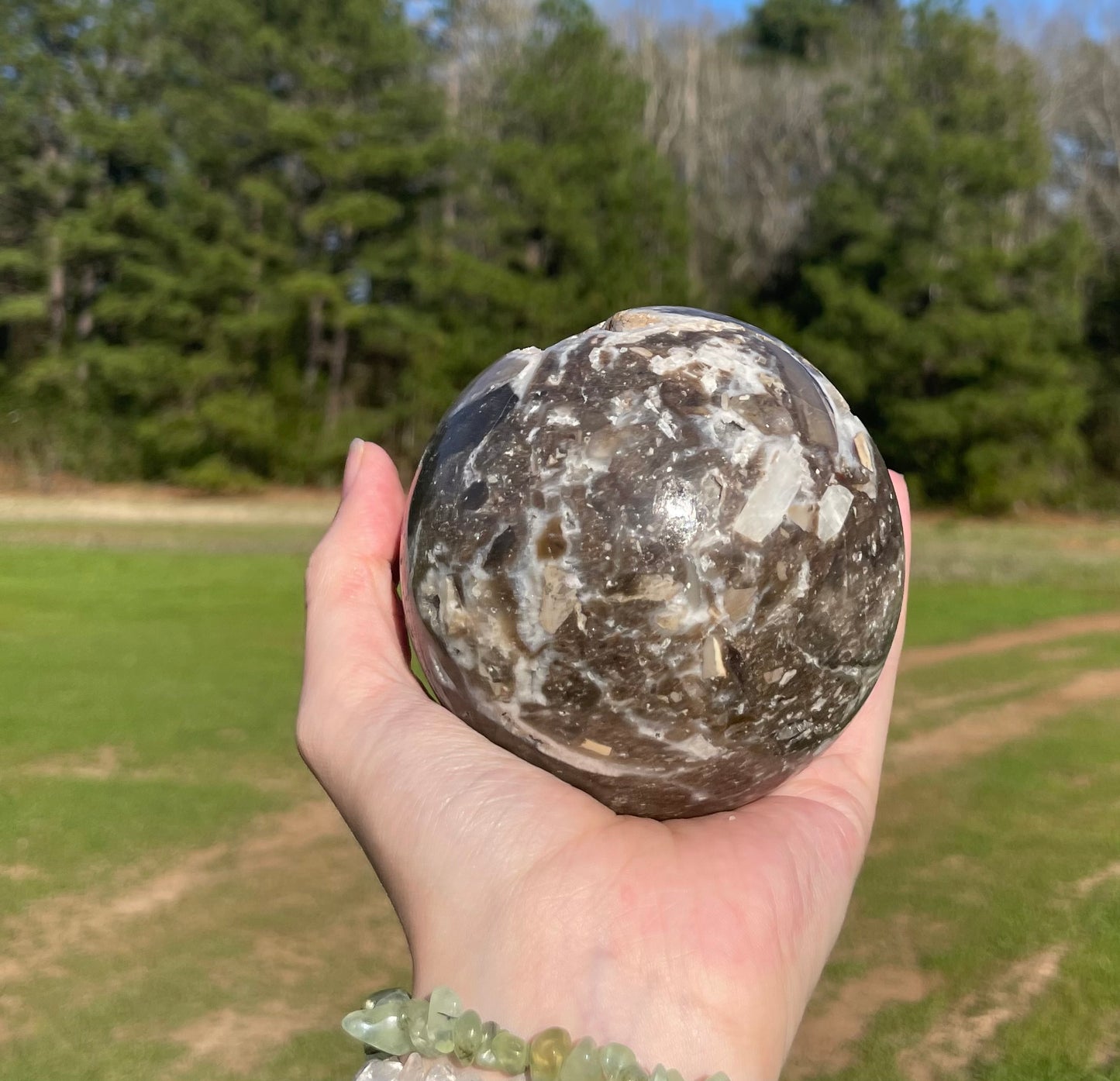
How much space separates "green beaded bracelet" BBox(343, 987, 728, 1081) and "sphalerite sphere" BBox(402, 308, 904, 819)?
2.05ft

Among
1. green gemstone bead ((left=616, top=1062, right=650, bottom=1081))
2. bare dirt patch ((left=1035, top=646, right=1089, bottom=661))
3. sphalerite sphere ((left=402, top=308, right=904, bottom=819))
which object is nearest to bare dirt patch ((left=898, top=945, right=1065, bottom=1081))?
sphalerite sphere ((left=402, top=308, right=904, bottom=819))

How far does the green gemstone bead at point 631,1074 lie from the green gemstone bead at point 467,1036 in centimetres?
25

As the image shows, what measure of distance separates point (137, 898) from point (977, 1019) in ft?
13.0

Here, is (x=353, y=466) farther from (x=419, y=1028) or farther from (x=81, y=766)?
(x=81, y=766)

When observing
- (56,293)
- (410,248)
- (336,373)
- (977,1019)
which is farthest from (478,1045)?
(56,293)

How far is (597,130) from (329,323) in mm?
8178

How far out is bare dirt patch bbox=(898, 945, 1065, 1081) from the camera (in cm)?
424

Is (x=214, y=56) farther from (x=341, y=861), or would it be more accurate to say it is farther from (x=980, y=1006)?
(x=980, y=1006)

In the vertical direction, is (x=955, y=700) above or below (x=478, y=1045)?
below

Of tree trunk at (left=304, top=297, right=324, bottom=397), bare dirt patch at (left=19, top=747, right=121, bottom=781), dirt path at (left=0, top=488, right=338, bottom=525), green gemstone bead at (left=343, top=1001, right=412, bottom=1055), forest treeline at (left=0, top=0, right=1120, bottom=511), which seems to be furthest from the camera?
tree trunk at (left=304, top=297, right=324, bottom=397)

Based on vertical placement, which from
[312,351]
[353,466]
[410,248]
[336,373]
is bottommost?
[336,373]

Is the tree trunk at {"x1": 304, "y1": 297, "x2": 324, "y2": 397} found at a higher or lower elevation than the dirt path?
higher

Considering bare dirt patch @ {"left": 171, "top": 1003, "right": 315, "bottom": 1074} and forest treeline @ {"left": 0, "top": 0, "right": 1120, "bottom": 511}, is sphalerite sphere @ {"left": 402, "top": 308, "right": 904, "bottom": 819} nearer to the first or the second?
bare dirt patch @ {"left": 171, "top": 1003, "right": 315, "bottom": 1074}

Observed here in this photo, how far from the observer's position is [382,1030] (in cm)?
191
